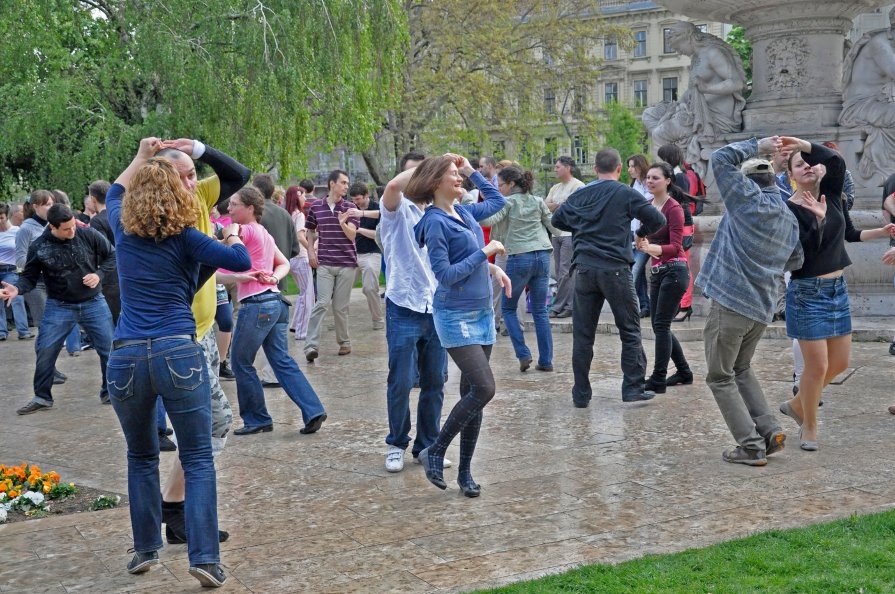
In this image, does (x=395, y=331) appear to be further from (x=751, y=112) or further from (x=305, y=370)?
(x=751, y=112)

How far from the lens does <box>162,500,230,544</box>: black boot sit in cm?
559

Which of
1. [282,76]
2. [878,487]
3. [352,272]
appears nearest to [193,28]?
[282,76]

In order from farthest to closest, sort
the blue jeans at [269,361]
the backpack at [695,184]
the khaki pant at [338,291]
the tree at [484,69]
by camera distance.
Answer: the tree at [484,69] → the backpack at [695,184] → the khaki pant at [338,291] → the blue jeans at [269,361]

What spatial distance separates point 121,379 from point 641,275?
8.81 meters

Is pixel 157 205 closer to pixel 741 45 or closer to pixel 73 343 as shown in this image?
pixel 73 343

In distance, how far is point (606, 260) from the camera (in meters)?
8.72

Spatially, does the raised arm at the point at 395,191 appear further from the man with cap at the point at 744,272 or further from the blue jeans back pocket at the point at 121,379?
the blue jeans back pocket at the point at 121,379

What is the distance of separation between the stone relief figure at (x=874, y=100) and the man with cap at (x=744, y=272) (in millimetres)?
7930

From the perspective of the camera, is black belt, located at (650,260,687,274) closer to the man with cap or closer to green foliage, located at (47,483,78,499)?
the man with cap

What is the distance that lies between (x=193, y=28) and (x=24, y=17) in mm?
3146

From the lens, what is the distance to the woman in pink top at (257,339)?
8.30 meters

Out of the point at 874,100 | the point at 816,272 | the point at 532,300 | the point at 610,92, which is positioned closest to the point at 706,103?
the point at 874,100

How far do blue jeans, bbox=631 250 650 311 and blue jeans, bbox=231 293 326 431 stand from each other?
4.97 metres

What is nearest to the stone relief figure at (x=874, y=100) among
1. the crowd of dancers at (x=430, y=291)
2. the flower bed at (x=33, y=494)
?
the crowd of dancers at (x=430, y=291)
